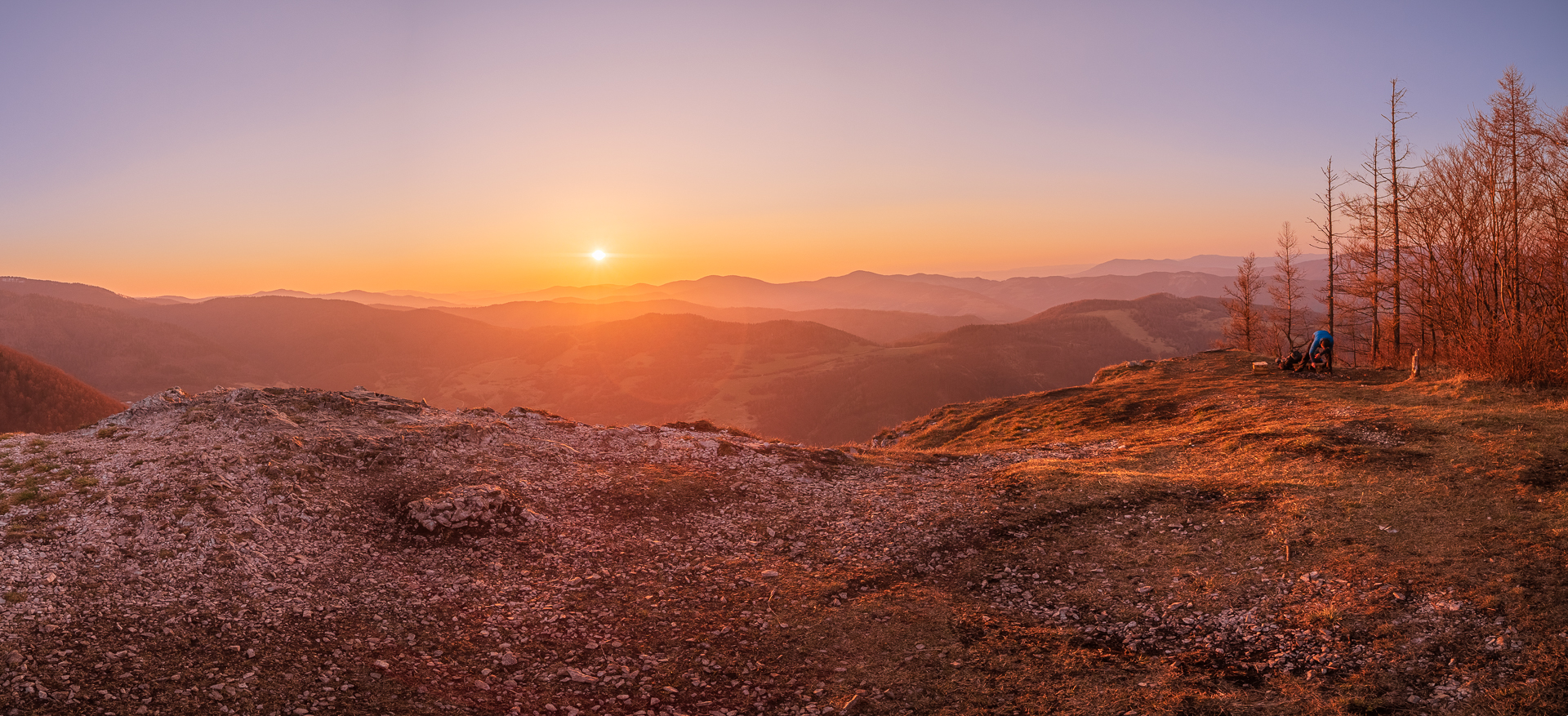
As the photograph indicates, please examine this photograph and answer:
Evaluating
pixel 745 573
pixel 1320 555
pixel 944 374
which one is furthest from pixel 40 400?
pixel 944 374

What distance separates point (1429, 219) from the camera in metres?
37.1

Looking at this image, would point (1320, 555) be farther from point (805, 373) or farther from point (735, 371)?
point (735, 371)

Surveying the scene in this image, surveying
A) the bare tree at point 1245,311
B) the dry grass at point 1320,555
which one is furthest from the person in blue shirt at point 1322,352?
the bare tree at point 1245,311

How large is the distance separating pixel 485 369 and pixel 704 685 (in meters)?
199

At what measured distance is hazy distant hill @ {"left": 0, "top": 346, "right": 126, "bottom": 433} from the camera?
2394 inches

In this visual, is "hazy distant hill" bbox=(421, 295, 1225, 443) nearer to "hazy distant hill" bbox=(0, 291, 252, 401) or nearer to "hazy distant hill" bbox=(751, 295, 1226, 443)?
"hazy distant hill" bbox=(751, 295, 1226, 443)

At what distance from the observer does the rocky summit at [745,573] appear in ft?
29.7

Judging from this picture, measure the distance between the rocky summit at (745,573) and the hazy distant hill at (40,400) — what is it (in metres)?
64.0

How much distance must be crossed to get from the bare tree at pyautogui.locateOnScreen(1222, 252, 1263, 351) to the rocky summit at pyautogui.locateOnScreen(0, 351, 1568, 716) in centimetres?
4132

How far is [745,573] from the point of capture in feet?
45.0

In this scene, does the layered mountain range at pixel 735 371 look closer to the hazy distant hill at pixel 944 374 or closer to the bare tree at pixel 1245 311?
the hazy distant hill at pixel 944 374

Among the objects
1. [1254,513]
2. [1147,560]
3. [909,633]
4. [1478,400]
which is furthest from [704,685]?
[1478,400]

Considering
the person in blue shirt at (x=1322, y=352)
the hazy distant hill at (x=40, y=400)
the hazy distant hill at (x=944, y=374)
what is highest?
the person in blue shirt at (x=1322, y=352)

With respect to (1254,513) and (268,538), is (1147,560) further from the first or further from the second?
(268,538)
